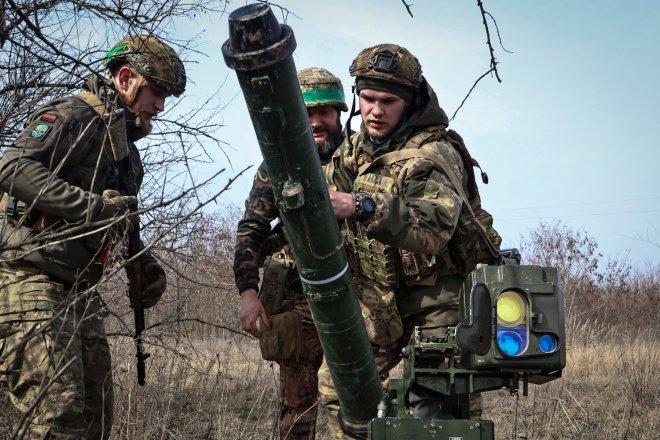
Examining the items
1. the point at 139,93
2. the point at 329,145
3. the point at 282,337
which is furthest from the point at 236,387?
the point at 139,93

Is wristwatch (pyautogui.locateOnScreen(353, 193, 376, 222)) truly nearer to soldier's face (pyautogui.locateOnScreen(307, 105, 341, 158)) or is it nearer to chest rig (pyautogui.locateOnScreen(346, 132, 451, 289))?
chest rig (pyautogui.locateOnScreen(346, 132, 451, 289))

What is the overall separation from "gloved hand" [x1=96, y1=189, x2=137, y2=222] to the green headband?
5.30 ft

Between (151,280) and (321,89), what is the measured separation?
1700mm

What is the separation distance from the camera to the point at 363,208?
399cm

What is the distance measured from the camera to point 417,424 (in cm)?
327

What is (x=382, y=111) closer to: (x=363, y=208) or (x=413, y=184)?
(x=413, y=184)

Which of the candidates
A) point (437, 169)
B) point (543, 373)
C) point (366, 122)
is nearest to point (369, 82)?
point (366, 122)

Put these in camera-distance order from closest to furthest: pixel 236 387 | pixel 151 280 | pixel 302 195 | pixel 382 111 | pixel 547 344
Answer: pixel 547 344, pixel 302 195, pixel 382 111, pixel 151 280, pixel 236 387

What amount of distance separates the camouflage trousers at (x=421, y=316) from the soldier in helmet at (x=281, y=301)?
1.11ft

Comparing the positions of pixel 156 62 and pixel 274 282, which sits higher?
pixel 156 62

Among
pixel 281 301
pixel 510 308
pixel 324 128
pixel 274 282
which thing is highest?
pixel 324 128

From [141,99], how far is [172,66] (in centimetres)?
26

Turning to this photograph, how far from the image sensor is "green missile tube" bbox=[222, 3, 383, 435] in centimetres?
312

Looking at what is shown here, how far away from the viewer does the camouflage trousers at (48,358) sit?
3.96 m
